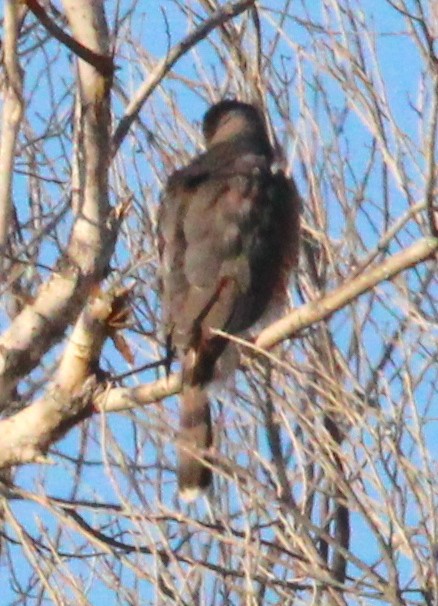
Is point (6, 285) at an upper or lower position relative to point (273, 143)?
lower

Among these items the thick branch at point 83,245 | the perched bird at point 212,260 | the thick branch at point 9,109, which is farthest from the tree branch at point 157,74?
the perched bird at point 212,260

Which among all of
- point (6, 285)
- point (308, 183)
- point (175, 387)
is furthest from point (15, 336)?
point (308, 183)

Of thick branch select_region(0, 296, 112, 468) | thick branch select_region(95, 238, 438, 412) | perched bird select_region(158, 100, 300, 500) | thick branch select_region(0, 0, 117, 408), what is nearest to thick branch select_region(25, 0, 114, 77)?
thick branch select_region(0, 0, 117, 408)

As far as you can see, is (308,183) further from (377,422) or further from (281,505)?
(281,505)

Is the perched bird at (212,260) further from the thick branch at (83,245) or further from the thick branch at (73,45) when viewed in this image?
the thick branch at (73,45)

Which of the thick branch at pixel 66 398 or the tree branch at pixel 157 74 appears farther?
the thick branch at pixel 66 398

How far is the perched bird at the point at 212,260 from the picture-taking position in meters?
4.32

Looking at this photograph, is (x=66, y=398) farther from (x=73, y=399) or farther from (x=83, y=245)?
(x=83, y=245)

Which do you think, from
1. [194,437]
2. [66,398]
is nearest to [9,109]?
[66,398]

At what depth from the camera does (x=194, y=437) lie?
14.4 ft

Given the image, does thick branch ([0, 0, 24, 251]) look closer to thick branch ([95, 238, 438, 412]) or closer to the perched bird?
thick branch ([95, 238, 438, 412])

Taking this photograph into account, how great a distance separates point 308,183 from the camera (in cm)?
512

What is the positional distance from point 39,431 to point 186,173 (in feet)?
4.39

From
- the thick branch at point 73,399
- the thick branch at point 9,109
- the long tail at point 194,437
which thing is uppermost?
the thick branch at point 9,109
